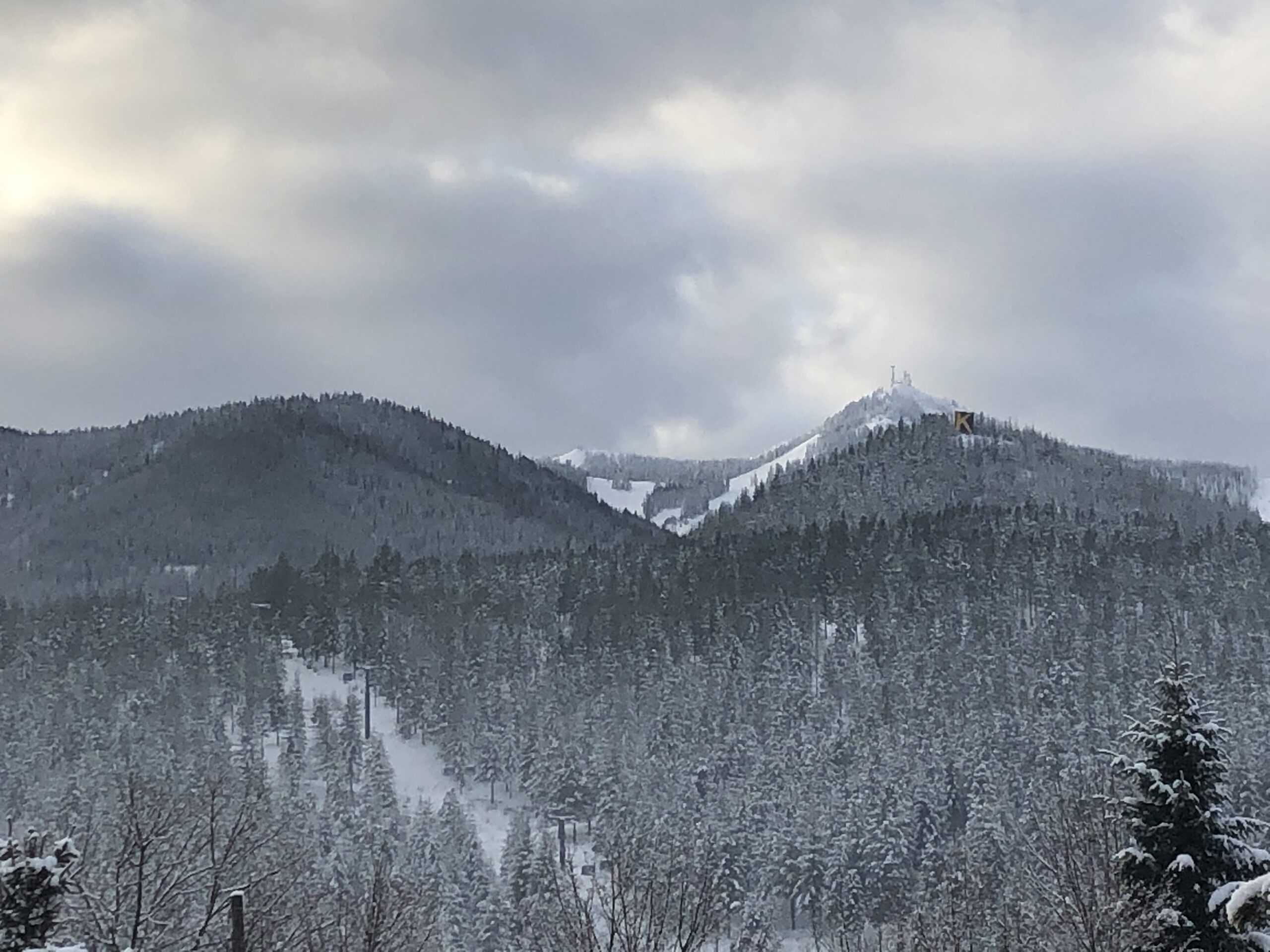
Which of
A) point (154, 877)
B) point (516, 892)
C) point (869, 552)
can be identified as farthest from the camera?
point (869, 552)

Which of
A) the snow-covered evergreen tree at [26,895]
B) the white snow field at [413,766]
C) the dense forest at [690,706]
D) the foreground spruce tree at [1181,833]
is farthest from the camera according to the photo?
the white snow field at [413,766]

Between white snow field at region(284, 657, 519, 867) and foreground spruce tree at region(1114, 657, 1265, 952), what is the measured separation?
3752 inches

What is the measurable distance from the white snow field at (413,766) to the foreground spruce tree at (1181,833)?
95.3 meters

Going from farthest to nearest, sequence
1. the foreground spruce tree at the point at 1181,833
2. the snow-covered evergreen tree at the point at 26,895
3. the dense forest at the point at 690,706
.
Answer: the dense forest at the point at 690,706
the foreground spruce tree at the point at 1181,833
the snow-covered evergreen tree at the point at 26,895

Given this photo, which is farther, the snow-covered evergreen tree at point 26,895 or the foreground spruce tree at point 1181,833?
the foreground spruce tree at point 1181,833

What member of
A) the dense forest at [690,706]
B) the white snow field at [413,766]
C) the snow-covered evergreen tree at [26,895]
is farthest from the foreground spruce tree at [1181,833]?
the white snow field at [413,766]

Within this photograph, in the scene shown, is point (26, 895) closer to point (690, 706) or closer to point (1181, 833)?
point (1181, 833)

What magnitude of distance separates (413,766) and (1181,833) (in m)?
121

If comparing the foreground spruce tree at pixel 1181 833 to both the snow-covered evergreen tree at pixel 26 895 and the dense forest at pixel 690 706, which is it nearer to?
the snow-covered evergreen tree at pixel 26 895

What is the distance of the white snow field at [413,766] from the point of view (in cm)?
11888

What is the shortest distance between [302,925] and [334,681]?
424 ft

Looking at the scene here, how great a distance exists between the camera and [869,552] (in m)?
157

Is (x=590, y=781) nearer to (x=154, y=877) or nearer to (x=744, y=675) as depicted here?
(x=744, y=675)

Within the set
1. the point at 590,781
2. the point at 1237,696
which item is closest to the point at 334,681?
the point at 590,781
